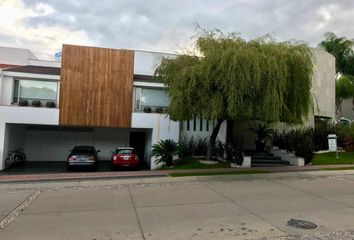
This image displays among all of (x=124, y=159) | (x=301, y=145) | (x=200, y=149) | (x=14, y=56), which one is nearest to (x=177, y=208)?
(x=301, y=145)

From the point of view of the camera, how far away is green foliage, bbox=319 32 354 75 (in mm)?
35219

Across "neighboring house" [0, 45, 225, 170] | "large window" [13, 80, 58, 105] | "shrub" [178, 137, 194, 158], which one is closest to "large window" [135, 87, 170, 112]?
"neighboring house" [0, 45, 225, 170]

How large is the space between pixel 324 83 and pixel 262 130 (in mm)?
8130

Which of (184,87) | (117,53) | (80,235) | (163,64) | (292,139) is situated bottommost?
(80,235)

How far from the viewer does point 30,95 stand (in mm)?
20938

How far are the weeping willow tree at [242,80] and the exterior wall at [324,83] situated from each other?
32.3 ft

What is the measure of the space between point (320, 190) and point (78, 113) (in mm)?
14281

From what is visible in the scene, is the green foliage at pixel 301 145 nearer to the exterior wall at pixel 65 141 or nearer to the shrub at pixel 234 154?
the shrub at pixel 234 154

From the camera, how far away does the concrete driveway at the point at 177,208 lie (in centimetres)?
679

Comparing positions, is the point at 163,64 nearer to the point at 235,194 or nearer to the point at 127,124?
the point at 127,124

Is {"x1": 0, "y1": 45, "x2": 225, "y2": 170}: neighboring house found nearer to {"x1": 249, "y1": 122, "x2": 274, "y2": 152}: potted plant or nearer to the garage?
{"x1": 249, "y1": 122, "x2": 274, "y2": 152}: potted plant

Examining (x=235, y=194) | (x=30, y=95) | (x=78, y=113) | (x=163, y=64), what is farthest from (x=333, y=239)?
(x=30, y=95)

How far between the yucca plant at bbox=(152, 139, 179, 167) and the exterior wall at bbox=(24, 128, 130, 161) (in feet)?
22.9

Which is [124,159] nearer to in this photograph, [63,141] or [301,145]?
[63,141]
